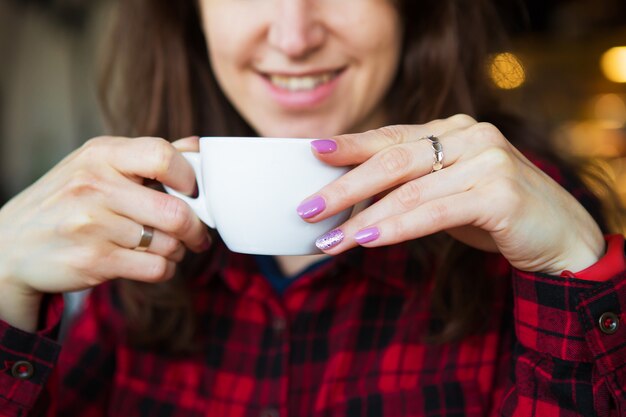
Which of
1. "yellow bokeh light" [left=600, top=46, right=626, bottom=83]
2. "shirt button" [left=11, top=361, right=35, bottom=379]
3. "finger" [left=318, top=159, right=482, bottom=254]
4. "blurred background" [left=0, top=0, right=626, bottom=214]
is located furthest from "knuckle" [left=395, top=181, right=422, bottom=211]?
"yellow bokeh light" [left=600, top=46, right=626, bottom=83]

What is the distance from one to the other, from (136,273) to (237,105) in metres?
0.47

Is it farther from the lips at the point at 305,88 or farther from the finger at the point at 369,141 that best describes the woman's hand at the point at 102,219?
the lips at the point at 305,88

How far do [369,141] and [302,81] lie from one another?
1.41 feet

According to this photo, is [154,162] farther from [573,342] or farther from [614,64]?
[614,64]

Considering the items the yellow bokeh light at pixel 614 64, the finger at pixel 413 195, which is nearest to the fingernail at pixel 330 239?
the finger at pixel 413 195

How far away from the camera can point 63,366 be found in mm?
1157

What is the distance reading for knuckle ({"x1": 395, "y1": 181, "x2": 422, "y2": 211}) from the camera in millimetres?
668

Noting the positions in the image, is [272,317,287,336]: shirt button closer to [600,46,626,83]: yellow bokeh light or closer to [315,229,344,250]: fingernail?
[315,229,344,250]: fingernail

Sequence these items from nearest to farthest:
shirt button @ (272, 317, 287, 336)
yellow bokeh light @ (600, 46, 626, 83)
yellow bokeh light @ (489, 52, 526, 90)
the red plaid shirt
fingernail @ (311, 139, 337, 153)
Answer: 1. fingernail @ (311, 139, 337, 153)
2. the red plaid shirt
3. shirt button @ (272, 317, 287, 336)
4. yellow bokeh light @ (489, 52, 526, 90)
5. yellow bokeh light @ (600, 46, 626, 83)

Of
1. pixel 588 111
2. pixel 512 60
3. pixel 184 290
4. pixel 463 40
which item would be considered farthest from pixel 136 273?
pixel 588 111

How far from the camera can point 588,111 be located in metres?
3.63

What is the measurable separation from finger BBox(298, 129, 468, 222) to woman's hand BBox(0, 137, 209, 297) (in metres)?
0.17

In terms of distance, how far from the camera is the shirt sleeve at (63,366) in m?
0.85

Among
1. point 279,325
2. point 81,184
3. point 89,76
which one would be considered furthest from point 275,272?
point 89,76
